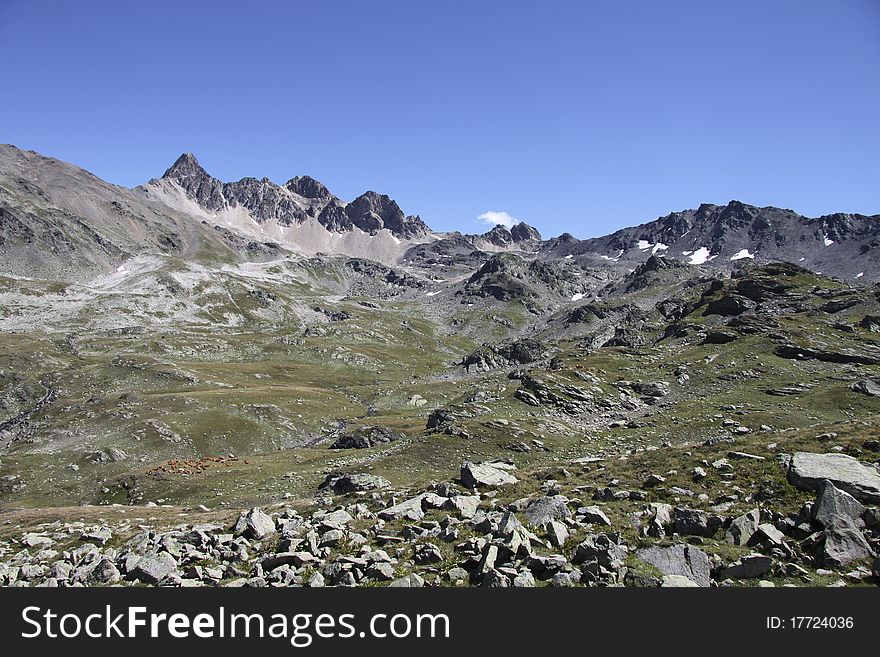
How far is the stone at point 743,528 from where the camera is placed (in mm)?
17219

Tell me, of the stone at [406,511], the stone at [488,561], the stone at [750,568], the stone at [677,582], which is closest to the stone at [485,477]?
the stone at [406,511]

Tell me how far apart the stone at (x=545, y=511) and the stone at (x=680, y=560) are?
371 cm

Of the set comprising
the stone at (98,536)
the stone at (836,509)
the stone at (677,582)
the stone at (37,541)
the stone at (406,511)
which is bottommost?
the stone at (37,541)

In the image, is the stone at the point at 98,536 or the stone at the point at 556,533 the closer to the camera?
the stone at the point at 556,533

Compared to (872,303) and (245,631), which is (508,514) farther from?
(872,303)

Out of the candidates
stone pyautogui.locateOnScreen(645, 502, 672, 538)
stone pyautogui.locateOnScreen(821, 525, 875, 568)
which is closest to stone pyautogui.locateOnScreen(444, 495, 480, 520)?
stone pyautogui.locateOnScreen(645, 502, 672, 538)

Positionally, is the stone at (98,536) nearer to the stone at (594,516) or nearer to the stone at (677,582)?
the stone at (594,516)

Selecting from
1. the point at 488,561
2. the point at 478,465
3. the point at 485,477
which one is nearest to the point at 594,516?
the point at 488,561

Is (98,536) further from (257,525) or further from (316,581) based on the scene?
(316,581)

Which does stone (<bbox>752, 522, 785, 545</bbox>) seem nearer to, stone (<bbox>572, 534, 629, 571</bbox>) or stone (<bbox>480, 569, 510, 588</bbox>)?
stone (<bbox>572, 534, 629, 571</bbox>)

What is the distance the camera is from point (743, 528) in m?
17.5

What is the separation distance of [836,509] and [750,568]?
175 inches

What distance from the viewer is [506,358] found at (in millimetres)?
158500

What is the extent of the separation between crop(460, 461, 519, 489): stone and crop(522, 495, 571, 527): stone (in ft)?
28.9
